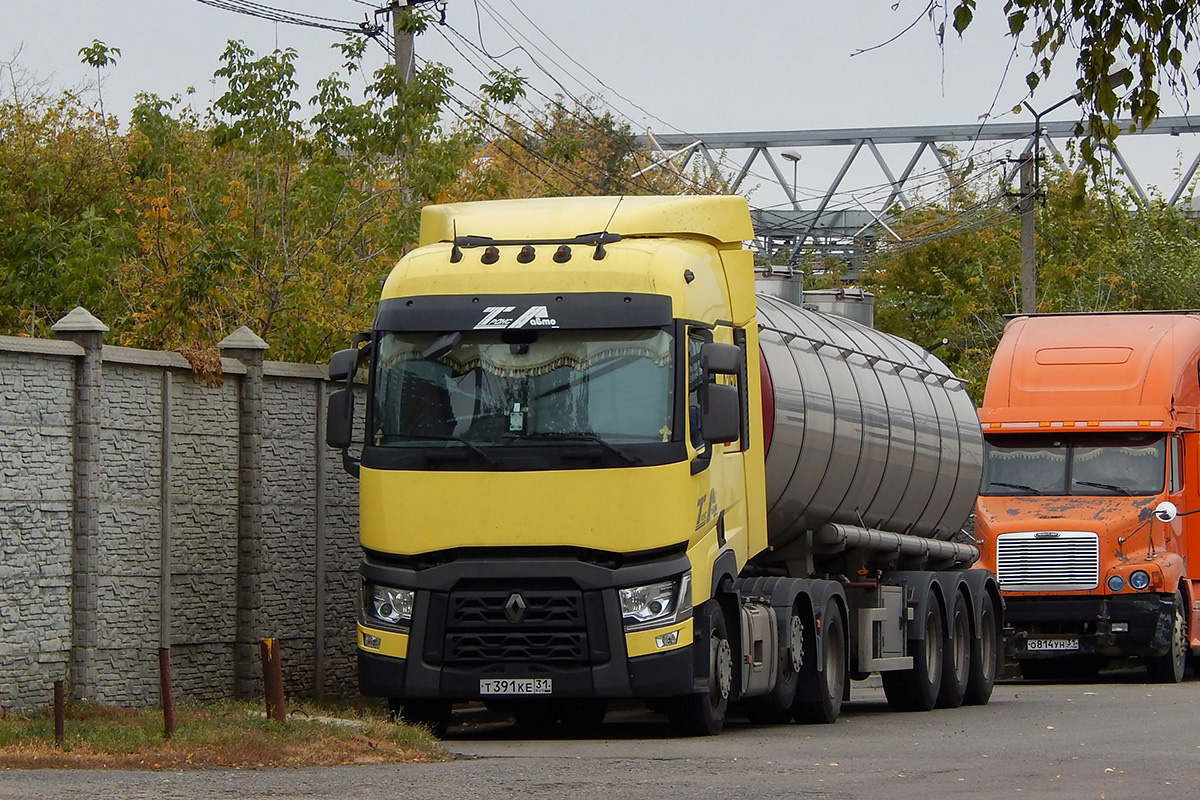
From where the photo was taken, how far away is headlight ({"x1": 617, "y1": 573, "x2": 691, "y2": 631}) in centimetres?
1516

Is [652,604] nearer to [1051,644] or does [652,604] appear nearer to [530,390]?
[530,390]

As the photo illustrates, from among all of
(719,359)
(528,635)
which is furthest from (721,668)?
(719,359)

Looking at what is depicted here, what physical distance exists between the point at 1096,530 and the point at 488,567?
12.6m

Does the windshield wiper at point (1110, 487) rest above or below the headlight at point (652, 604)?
above

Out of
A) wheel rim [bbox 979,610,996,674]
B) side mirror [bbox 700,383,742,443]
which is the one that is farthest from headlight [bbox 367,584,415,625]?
wheel rim [bbox 979,610,996,674]

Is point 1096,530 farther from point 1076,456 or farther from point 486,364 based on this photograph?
point 486,364

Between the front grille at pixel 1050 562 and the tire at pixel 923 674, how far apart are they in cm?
457

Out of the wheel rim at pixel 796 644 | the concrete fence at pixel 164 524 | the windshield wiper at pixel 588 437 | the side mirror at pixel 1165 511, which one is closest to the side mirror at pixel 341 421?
the windshield wiper at pixel 588 437

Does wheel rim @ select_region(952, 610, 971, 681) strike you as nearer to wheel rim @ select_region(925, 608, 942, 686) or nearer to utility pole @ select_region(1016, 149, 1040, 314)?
wheel rim @ select_region(925, 608, 942, 686)

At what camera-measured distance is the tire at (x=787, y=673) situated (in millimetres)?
17406

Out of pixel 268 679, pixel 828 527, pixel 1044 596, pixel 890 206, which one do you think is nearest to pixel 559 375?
pixel 268 679

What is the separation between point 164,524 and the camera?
55.8ft

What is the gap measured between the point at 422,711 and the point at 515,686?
1273 millimetres

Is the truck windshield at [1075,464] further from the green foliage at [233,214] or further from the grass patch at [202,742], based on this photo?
the grass patch at [202,742]
